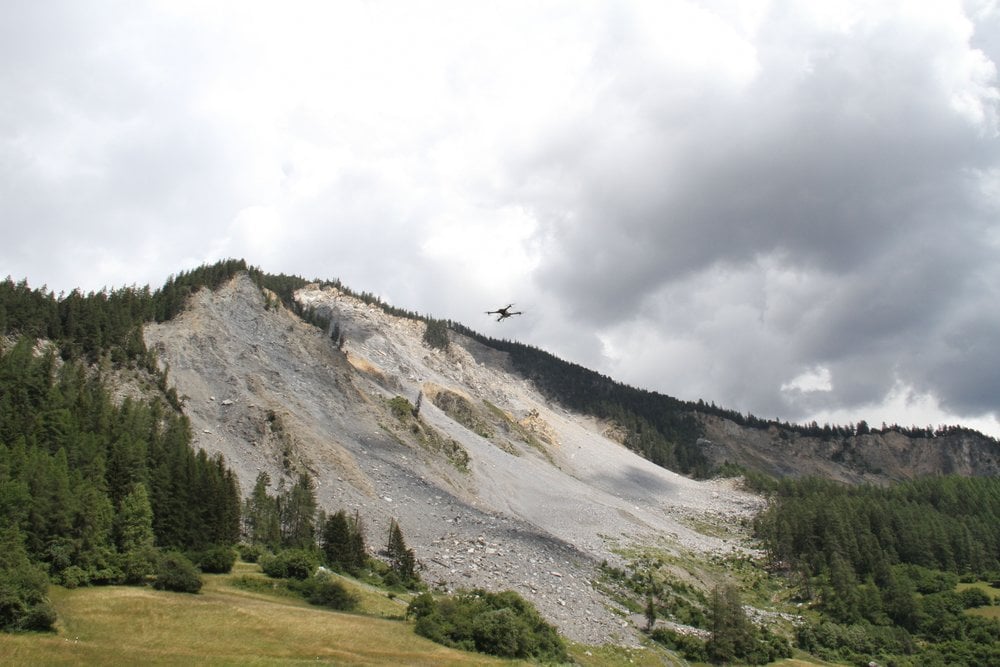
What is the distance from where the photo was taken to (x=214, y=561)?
6862 cm

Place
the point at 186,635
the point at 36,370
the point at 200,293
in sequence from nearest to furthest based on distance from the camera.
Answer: the point at 186,635 < the point at 36,370 < the point at 200,293

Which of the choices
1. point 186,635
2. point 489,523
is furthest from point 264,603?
point 489,523

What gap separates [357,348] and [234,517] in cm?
10621

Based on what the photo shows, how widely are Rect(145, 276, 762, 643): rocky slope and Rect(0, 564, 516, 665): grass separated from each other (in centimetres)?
2345

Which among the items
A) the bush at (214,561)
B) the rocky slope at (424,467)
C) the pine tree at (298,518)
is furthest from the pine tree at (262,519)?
the bush at (214,561)

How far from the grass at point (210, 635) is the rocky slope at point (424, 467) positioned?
23.5 meters

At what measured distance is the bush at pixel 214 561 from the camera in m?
68.8

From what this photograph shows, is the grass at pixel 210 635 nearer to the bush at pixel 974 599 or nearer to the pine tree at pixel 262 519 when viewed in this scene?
the pine tree at pixel 262 519

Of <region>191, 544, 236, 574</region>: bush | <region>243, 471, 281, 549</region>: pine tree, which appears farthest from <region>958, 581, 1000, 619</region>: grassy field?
<region>191, 544, 236, 574</region>: bush

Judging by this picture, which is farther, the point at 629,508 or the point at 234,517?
the point at 629,508

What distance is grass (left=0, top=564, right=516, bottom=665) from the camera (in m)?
46.0

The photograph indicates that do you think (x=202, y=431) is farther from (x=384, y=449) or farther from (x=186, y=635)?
(x=186, y=635)

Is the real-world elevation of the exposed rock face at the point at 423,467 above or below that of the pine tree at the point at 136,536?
above

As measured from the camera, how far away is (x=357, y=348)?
605ft
